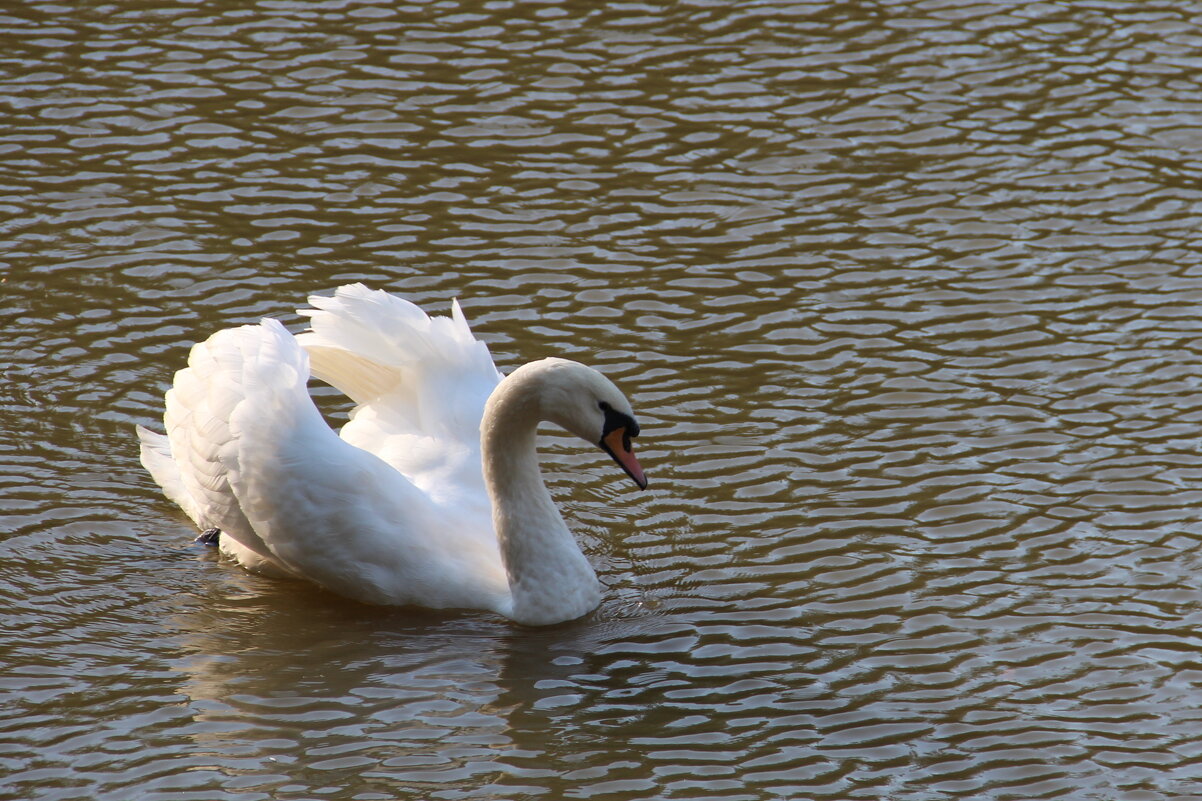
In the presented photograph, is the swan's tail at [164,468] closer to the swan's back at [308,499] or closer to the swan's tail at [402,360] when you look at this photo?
the swan's back at [308,499]

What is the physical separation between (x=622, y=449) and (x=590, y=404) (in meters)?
0.26

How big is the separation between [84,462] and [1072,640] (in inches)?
199

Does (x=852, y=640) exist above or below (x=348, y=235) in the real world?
below

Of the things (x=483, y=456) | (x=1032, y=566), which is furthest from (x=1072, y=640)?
(x=483, y=456)

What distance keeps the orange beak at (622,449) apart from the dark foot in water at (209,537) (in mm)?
2193

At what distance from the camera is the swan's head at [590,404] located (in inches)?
305

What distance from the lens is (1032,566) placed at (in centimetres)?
848

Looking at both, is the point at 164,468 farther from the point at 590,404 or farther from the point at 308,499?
the point at 590,404

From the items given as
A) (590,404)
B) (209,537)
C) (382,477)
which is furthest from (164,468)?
(590,404)

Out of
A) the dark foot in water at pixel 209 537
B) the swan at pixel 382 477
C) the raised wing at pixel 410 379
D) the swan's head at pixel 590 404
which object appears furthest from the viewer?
the dark foot in water at pixel 209 537

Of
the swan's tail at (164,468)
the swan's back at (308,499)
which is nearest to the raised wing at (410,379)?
the swan's back at (308,499)

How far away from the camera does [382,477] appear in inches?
315

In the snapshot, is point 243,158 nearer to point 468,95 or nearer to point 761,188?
point 468,95

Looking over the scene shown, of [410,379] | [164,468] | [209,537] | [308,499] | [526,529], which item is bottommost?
[209,537]
